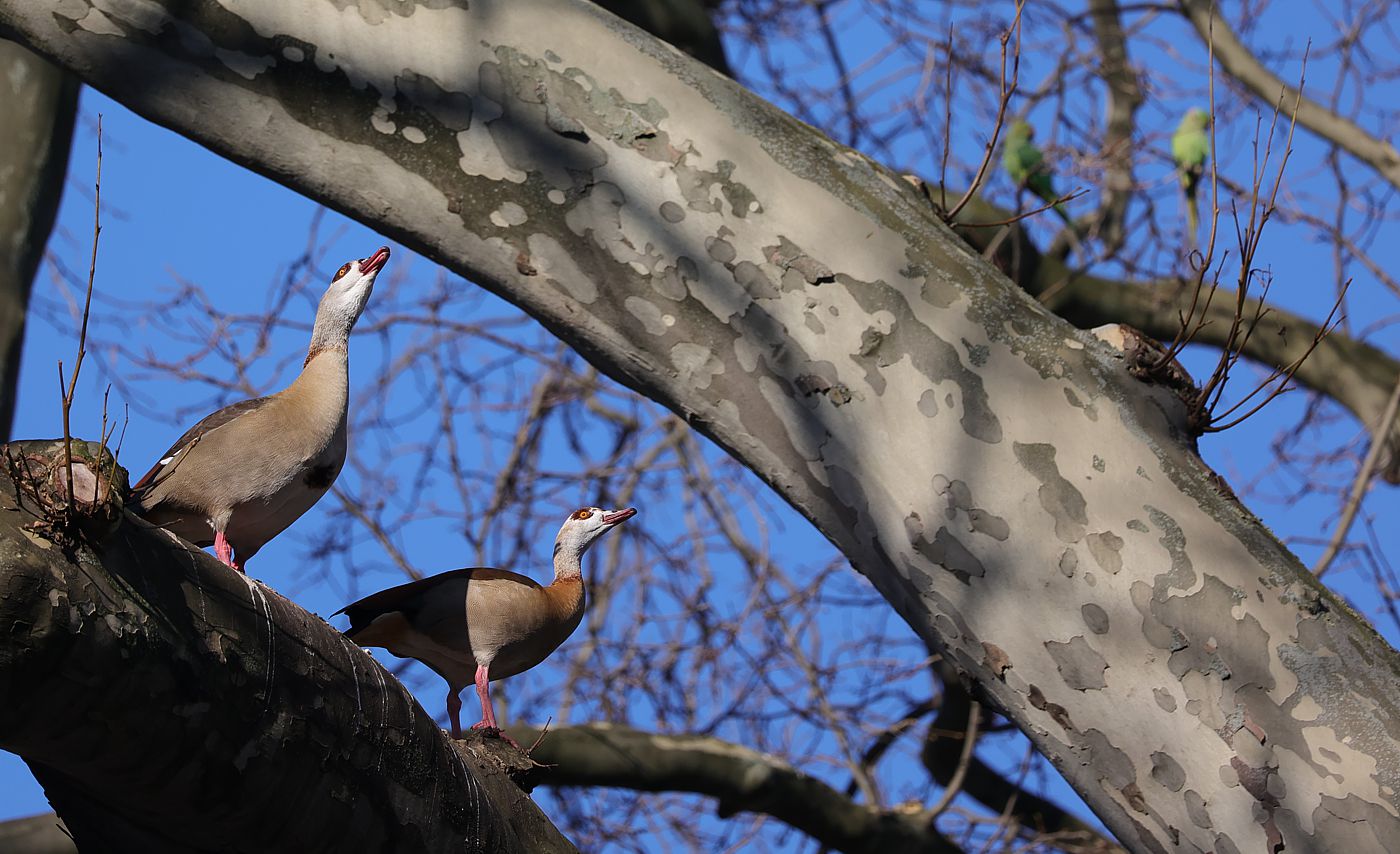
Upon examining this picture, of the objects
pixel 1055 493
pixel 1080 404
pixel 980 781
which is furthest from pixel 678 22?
pixel 980 781

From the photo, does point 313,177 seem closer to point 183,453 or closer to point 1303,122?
point 183,453

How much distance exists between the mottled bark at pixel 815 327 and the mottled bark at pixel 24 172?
2.68 metres

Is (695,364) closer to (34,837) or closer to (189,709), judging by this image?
(189,709)

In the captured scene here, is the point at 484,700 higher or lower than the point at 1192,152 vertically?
lower

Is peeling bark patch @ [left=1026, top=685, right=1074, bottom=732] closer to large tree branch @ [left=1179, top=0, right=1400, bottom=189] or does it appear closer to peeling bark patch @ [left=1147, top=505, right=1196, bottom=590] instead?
peeling bark patch @ [left=1147, top=505, right=1196, bottom=590]

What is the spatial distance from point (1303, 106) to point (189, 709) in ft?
22.7

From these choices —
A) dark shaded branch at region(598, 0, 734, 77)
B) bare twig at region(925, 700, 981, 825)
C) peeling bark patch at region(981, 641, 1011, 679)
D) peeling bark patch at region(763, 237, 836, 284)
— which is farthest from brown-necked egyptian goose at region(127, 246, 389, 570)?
bare twig at region(925, 700, 981, 825)

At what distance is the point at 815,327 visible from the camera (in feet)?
8.03

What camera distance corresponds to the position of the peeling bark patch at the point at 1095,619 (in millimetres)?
2289

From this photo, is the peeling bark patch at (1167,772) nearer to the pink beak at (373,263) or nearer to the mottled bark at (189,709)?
the mottled bark at (189,709)

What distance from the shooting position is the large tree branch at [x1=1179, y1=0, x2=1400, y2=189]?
6852 mm

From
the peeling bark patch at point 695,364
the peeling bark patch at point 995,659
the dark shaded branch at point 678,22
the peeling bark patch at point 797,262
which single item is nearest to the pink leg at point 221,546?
the peeling bark patch at point 695,364

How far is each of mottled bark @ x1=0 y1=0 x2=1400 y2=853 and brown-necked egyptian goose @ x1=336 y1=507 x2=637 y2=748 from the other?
2.62ft

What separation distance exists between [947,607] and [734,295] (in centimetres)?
67
